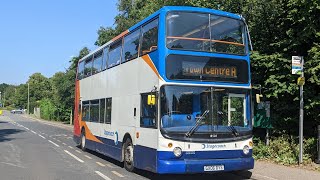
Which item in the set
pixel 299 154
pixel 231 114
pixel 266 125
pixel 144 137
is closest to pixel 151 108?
pixel 144 137

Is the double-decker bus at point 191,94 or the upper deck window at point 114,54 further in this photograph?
the upper deck window at point 114,54

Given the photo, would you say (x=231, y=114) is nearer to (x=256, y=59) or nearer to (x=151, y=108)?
(x=151, y=108)

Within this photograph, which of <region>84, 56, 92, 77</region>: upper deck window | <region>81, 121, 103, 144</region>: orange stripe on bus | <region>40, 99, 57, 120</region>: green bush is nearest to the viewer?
<region>81, 121, 103, 144</region>: orange stripe on bus

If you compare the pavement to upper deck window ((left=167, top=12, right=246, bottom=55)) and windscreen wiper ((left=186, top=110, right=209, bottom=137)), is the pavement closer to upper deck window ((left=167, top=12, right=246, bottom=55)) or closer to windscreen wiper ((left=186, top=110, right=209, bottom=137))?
windscreen wiper ((left=186, top=110, right=209, bottom=137))

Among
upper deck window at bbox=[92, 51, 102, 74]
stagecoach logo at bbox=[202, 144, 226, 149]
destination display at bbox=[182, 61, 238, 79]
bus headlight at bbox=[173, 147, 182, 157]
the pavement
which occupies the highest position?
upper deck window at bbox=[92, 51, 102, 74]

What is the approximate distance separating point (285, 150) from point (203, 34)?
5561 millimetres

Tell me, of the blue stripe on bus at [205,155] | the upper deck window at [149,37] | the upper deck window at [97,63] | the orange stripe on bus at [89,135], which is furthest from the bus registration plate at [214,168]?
the upper deck window at [97,63]

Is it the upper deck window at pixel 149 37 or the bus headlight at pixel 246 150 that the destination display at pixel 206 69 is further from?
the bus headlight at pixel 246 150

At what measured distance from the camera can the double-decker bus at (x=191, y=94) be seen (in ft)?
32.9

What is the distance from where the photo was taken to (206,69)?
1047cm

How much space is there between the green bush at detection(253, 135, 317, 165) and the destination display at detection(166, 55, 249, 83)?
391cm

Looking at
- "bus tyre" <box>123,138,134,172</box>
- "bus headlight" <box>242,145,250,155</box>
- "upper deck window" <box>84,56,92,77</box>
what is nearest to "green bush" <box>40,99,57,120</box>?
"upper deck window" <box>84,56,92,77</box>

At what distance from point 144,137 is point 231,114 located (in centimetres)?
227

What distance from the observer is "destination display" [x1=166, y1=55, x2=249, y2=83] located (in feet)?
33.6
